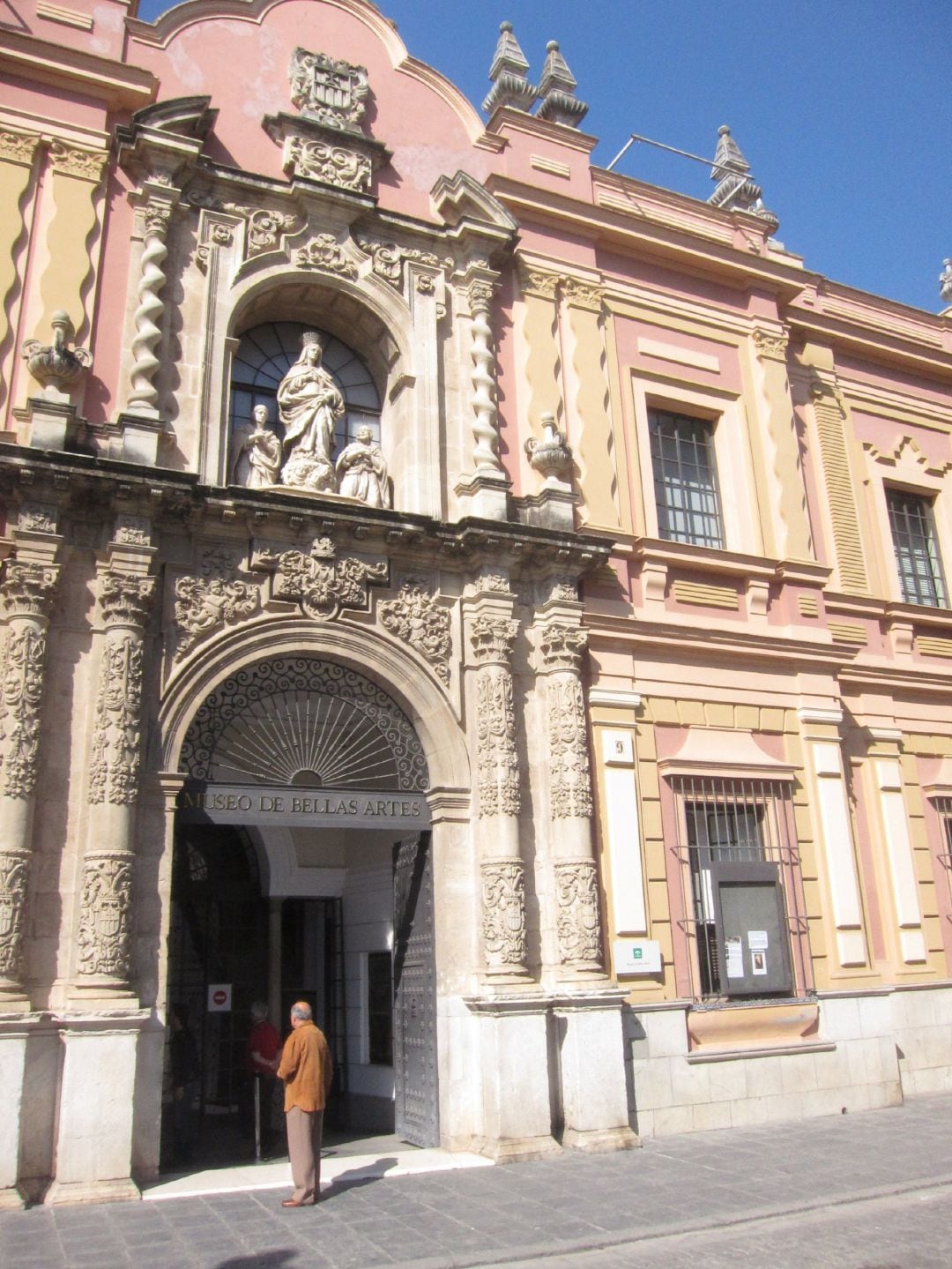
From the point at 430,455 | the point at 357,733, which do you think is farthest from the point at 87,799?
the point at 430,455

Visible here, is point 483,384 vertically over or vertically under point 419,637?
over

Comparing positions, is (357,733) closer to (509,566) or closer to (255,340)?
(509,566)

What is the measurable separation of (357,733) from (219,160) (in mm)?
6596

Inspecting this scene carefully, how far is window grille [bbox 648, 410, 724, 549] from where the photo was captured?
14.2 metres

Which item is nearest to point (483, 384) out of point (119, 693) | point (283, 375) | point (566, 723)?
point (283, 375)

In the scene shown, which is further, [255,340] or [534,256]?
[534,256]

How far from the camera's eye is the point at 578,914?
35.7 feet

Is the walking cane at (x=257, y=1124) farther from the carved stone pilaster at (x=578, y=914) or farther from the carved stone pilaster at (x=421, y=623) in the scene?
the carved stone pilaster at (x=421, y=623)

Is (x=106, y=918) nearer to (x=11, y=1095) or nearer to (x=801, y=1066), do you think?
(x=11, y=1095)

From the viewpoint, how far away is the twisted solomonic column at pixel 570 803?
10859mm

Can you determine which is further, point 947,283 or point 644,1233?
point 947,283

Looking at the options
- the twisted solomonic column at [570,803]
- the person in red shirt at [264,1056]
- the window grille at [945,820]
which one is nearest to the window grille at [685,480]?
the twisted solomonic column at [570,803]

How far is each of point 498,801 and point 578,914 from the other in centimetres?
136

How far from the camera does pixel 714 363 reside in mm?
14914
